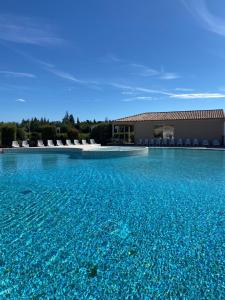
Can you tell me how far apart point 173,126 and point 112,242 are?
23.7 m

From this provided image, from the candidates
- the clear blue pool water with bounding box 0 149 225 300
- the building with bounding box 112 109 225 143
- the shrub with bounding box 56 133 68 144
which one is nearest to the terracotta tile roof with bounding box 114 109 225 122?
the building with bounding box 112 109 225 143

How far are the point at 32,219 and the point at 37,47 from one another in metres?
15.4

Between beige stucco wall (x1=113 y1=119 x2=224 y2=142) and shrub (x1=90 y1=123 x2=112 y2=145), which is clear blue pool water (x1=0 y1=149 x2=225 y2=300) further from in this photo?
shrub (x1=90 y1=123 x2=112 y2=145)

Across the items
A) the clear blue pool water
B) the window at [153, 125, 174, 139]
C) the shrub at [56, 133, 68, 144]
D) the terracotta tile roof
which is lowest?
the clear blue pool water

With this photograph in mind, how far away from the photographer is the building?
25219 mm

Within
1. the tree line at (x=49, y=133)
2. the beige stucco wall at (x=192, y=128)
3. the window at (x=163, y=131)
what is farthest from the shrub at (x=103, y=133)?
the window at (x=163, y=131)

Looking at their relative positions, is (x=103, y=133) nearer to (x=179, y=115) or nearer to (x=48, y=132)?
(x=48, y=132)

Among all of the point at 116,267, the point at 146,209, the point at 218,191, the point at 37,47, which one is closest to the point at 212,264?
the point at 116,267

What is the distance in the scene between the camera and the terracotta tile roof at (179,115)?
84.5ft

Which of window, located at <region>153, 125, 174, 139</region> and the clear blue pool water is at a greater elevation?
window, located at <region>153, 125, 174, 139</region>

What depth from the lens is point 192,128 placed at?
26.2 meters

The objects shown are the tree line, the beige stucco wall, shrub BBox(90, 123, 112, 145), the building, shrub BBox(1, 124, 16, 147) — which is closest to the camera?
shrub BBox(1, 124, 16, 147)

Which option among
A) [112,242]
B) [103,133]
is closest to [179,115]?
[103,133]

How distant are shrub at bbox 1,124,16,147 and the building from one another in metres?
10.7
